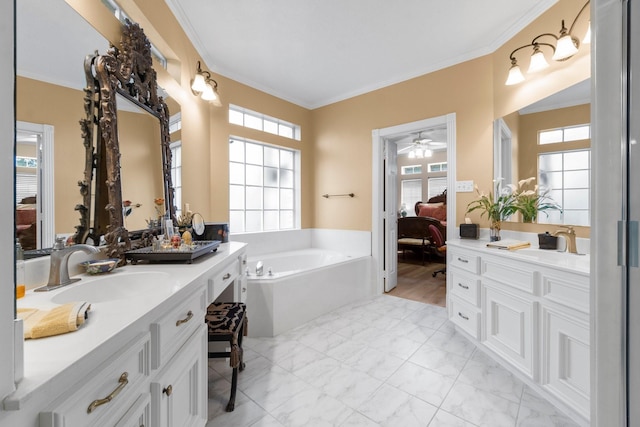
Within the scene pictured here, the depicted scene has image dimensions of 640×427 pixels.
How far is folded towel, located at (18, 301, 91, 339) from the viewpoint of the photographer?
614mm

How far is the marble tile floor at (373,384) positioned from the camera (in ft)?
4.81

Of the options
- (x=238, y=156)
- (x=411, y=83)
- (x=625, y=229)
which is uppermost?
(x=411, y=83)

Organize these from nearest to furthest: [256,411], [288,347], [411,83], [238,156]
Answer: [256,411]
[288,347]
[411,83]
[238,156]

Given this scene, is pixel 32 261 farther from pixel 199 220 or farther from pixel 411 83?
pixel 411 83

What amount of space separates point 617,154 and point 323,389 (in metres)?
1.76

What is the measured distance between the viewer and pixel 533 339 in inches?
64.3

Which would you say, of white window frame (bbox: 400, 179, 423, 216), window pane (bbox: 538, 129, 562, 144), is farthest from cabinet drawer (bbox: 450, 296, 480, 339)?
white window frame (bbox: 400, 179, 423, 216)

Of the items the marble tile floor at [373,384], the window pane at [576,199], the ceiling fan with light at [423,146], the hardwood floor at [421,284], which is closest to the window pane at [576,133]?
the window pane at [576,199]

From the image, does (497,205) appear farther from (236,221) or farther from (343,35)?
(236,221)

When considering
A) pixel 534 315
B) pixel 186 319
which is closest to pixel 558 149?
pixel 534 315

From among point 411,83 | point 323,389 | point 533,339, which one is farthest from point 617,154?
point 411,83

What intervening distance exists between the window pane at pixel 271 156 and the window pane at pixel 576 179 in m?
3.03

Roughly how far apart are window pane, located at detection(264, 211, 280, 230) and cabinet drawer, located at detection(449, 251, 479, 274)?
2.27 m

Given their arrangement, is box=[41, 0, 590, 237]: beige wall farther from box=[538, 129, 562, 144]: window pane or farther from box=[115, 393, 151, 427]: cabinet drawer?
box=[115, 393, 151, 427]: cabinet drawer
